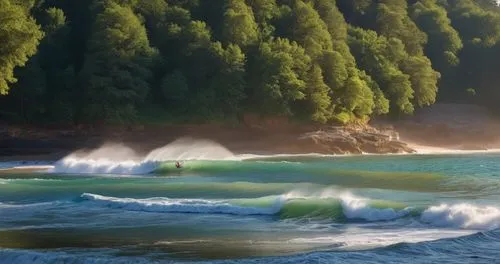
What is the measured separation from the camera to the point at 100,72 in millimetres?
60375

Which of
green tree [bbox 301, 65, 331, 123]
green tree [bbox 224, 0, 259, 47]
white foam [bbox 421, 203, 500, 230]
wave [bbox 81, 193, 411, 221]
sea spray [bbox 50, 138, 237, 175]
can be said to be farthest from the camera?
green tree [bbox 224, 0, 259, 47]

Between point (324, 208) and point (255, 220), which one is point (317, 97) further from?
point (255, 220)

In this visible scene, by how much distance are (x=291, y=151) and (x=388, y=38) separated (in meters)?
27.7

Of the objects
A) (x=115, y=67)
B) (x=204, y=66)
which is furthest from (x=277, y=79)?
(x=115, y=67)

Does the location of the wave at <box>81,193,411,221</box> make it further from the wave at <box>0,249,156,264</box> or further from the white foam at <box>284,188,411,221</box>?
the wave at <box>0,249,156,264</box>

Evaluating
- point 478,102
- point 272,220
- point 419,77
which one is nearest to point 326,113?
point 419,77

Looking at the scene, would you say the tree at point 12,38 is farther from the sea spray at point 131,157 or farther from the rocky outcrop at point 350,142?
the rocky outcrop at point 350,142

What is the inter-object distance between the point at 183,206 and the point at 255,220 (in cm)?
328

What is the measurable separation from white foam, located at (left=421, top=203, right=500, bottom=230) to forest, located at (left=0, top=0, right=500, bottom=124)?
3924cm

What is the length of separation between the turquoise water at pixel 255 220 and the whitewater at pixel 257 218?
3 cm

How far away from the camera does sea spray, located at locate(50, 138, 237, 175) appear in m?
44.4

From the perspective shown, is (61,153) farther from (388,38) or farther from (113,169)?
(388,38)

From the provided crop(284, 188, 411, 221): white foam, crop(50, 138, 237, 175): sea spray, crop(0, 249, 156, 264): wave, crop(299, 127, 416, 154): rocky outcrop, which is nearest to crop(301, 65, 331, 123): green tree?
crop(299, 127, 416, 154): rocky outcrop

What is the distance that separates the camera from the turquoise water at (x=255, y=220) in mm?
16281
